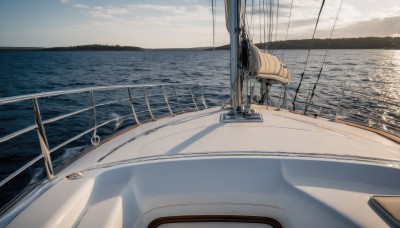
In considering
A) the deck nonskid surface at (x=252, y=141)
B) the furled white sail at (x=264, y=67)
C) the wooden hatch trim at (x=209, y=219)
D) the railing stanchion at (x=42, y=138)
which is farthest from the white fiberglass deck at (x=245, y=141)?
the furled white sail at (x=264, y=67)

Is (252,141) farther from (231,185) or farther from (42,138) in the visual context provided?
(42,138)

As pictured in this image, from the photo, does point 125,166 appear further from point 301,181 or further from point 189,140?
point 301,181

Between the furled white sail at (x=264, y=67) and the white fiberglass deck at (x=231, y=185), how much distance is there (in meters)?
1.17

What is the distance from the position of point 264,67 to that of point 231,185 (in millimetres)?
1862

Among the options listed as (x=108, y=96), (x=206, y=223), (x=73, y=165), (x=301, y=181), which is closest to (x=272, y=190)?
(x=301, y=181)

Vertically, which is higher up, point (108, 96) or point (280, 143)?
point (280, 143)

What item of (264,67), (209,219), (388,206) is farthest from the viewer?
(264,67)

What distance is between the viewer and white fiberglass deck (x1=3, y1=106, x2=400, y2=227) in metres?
1.71

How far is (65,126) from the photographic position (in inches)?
378

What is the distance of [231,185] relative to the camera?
2.04m

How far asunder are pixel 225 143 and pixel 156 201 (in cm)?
86

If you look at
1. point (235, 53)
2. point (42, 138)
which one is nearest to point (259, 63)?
point (235, 53)

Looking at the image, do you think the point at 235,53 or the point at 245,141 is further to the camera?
the point at 235,53

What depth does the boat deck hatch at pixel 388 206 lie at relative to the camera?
1.53 m
